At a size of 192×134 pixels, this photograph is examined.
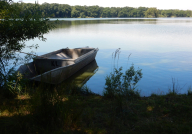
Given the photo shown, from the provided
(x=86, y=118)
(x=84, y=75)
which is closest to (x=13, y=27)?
(x=86, y=118)

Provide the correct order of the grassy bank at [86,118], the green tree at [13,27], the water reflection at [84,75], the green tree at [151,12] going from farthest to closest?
the green tree at [151,12] < the water reflection at [84,75] < the green tree at [13,27] < the grassy bank at [86,118]

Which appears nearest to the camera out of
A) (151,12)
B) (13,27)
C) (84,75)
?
(13,27)

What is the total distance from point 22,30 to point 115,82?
2597mm

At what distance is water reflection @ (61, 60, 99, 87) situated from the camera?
7.49 meters

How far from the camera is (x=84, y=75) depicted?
8.45 metres

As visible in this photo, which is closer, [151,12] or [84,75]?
[84,75]

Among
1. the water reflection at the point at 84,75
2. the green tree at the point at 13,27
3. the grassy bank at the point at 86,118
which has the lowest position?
the water reflection at the point at 84,75

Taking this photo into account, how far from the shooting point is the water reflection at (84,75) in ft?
24.6

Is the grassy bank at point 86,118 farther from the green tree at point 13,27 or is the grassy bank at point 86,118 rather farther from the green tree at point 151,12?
the green tree at point 151,12

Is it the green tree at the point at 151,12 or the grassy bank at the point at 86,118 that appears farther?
the green tree at the point at 151,12

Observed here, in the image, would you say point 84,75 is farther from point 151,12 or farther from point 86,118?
point 151,12

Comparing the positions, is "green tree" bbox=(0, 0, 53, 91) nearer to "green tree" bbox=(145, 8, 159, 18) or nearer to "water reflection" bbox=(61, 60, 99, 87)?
"water reflection" bbox=(61, 60, 99, 87)

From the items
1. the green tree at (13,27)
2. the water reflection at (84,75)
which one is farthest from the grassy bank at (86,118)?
the water reflection at (84,75)

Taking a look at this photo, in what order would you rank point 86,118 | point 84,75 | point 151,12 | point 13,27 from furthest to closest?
point 151,12
point 84,75
point 13,27
point 86,118
